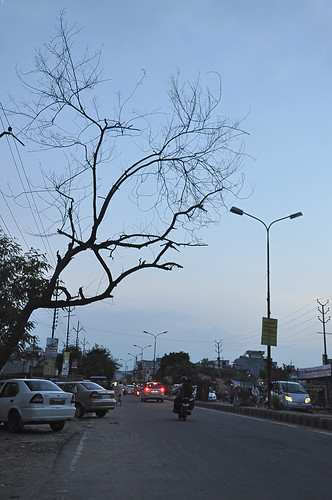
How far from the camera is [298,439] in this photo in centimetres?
1267

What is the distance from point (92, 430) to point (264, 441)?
5.48 m

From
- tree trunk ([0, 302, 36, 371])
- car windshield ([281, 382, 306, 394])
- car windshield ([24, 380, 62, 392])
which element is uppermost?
tree trunk ([0, 302, 36, 371])

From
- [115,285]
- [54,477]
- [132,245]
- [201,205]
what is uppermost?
[201,205]

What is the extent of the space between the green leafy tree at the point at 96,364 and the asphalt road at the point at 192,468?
83987 millimetres

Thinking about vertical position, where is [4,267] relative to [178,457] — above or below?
above

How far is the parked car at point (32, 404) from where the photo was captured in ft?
43.6

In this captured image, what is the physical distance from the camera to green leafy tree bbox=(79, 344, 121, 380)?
94562 mm

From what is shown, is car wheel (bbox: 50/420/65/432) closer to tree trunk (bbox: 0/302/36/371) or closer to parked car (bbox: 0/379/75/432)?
parked car (bbox: 0/379/75/432)

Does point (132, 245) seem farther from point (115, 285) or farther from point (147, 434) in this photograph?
point (147, 434)

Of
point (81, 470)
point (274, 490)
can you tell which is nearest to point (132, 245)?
point (81, 470)

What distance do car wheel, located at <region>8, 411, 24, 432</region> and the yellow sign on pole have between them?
15048mm

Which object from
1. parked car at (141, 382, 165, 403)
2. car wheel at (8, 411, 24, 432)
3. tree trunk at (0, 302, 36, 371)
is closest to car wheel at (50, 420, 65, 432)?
car wheel at (8, 411, 24, 432)

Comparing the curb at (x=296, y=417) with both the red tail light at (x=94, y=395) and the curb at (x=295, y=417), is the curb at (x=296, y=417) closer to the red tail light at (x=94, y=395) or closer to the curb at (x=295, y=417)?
the curb at (x=295, y=417)

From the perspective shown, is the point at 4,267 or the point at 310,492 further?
the point at 4,267
